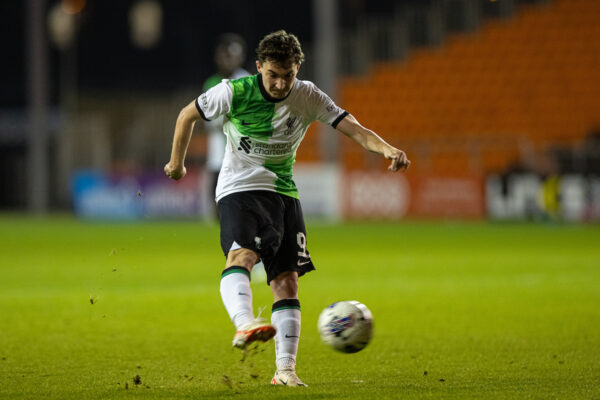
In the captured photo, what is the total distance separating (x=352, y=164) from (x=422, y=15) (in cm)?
504

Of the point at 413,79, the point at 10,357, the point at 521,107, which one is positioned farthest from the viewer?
the point at 413,79

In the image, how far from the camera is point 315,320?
334 inches

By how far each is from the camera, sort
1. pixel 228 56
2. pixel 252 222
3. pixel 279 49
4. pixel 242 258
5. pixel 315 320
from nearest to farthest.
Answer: pixel 279 49, pixel 242 258, pixel 252 222, pixel 315 320, pixel 228 56

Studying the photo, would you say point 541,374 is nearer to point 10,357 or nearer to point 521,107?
point 10,357

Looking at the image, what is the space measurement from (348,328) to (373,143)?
1005 mm

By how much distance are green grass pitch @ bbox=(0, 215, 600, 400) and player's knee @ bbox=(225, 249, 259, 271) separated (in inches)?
23.3

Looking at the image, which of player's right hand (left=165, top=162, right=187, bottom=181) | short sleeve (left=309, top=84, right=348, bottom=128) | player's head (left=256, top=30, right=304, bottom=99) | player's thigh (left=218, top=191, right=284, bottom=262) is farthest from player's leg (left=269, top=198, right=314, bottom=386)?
player's head (left=256, top=30, right=304, bottom=99)

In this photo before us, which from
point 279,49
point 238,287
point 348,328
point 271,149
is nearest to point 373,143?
point 271,149

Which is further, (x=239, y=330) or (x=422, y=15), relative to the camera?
(x=422, y=15)

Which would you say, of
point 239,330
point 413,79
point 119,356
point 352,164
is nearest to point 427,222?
point 352,164

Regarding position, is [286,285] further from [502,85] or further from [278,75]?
[502,85]

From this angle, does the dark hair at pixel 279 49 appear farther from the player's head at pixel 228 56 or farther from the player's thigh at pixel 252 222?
the player's head at pixel 228 56

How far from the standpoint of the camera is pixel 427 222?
2512cm

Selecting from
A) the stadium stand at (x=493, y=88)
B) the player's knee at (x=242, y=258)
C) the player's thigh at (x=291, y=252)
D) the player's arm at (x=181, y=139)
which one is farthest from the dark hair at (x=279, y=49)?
the stadium stand at (x=493, y=88)
